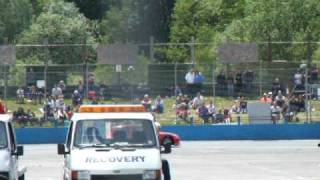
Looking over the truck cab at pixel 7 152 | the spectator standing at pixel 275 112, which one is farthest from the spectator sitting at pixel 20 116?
the truck cab at pixel 7 152

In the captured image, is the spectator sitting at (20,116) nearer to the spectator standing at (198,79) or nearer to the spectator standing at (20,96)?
the spectator standing at (20,96)

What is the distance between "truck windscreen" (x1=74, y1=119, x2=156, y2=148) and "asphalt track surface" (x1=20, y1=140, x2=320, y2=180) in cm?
756

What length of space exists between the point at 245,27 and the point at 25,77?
21825 mm

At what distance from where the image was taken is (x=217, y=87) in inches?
1853

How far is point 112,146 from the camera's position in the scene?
1816 centimetres

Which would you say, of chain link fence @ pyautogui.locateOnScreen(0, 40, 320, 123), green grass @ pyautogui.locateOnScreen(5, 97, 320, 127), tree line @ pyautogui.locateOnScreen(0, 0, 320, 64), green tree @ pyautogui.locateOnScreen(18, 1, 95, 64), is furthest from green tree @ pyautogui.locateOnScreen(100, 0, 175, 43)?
green grass @ pyautogui.locateOnScreen(5, 97, 320, 127)

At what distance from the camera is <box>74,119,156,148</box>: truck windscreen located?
722 inches

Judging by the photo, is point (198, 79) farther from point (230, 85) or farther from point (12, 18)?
point (12, 18)

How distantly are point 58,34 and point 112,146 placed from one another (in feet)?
174

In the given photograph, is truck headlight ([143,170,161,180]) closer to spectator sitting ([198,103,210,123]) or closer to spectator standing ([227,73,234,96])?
spectator sitting ([198,103,210,123])

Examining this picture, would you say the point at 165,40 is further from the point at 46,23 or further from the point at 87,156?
the point at 87,156

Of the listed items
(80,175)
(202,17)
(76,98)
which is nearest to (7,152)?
(80,175)

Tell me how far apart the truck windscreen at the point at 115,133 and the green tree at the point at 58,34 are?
29683mm

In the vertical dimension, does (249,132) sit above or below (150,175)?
below
